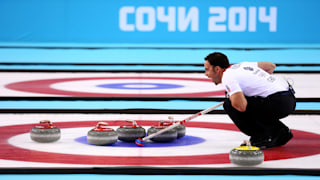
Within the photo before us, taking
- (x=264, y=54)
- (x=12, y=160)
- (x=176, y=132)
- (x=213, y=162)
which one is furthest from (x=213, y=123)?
(x=264, y=54)

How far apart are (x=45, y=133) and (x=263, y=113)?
1.56 m

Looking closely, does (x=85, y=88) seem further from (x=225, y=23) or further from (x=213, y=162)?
(x=225, y=23)

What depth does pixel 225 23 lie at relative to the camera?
19.6 meters

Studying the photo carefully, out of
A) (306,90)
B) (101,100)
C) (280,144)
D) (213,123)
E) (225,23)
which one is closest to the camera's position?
(280,144)

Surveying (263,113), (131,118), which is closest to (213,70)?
(263,113)

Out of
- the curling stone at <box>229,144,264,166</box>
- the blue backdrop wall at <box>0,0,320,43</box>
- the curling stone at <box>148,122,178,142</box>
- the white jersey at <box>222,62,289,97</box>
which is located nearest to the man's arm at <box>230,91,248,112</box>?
the white jersey at <box>222,62,289,97</box>

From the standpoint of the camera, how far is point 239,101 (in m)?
4.54

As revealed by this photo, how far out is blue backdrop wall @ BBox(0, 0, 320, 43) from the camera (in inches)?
772

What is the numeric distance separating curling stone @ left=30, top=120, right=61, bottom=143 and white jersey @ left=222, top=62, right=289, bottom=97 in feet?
4.25

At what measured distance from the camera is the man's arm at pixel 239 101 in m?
4.52

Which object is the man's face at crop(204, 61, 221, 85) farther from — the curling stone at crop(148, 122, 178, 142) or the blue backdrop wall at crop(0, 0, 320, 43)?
the blue backdrop wall at crop(0, 0, 320, 43)

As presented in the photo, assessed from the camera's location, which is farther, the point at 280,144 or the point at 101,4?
the point at 101,4

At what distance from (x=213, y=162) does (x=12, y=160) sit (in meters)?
1.28

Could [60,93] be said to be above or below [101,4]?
below
